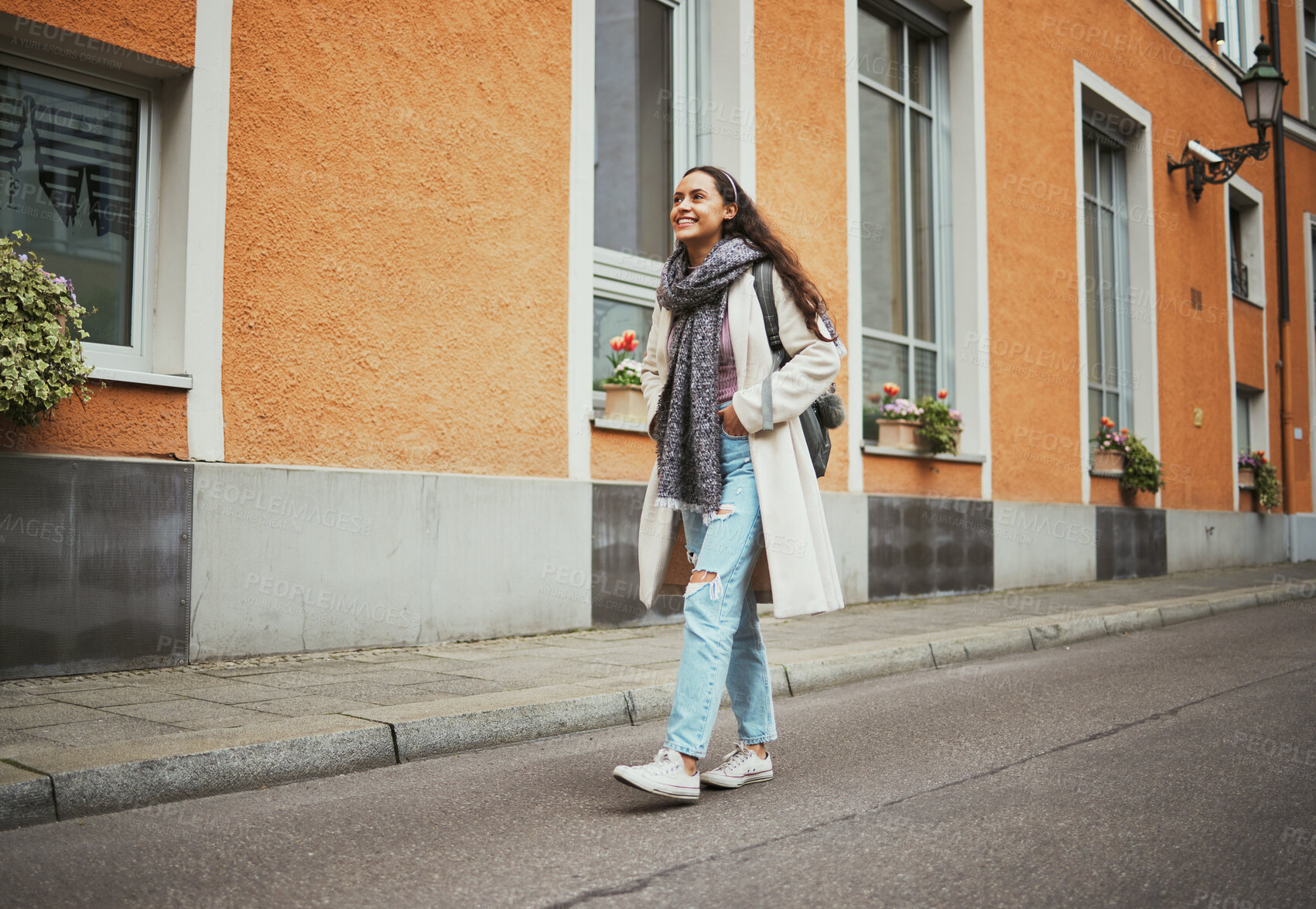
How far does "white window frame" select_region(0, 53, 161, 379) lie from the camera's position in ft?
19.5

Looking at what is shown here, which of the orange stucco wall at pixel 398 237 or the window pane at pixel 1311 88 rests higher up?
the window pane at pixel 1311 88

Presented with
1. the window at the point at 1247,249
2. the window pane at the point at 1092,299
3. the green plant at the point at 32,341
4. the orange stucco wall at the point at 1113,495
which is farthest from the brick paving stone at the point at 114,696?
the window at the point at 1247,249

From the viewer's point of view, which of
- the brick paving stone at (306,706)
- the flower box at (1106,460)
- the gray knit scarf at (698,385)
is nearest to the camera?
→ the gray knit scarf at (698,385)

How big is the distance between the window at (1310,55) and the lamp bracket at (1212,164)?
515cm

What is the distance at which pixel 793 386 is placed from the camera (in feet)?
11.8

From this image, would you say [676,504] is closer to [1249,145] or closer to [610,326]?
[610,326]

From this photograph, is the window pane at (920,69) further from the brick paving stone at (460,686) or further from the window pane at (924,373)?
the brick paving stone at (460,686)

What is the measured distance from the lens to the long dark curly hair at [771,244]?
12.2 feet

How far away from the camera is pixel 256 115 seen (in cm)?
613

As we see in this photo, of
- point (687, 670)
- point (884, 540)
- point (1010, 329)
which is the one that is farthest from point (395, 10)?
point (1010, 329)

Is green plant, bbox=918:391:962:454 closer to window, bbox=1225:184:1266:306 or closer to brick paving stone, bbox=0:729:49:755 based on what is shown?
brick paving stone, bbox=0:729:49:755

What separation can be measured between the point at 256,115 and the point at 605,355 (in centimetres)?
324

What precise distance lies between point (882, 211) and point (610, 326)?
4.21 metres

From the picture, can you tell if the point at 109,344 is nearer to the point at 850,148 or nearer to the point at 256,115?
the point at 256,115
